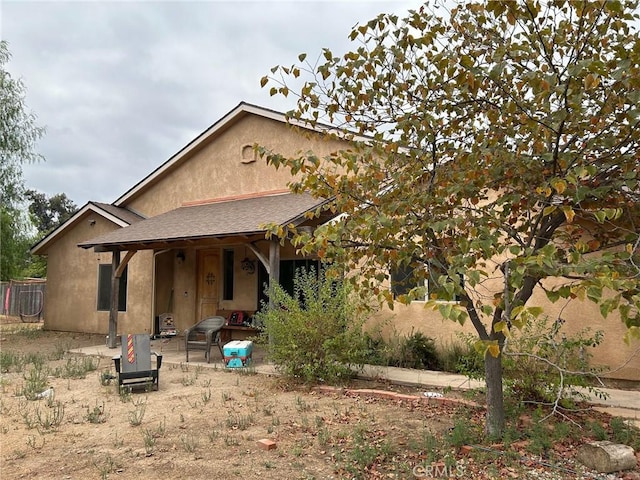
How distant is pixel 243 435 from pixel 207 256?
939 cm

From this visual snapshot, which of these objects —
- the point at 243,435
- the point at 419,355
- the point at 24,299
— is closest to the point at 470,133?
the point at 243,435

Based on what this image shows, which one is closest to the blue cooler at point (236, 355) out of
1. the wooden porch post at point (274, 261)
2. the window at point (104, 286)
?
the wooden porch post at point (274, 261)

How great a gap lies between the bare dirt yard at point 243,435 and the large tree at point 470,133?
77 cm

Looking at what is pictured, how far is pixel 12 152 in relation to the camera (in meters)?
14.6

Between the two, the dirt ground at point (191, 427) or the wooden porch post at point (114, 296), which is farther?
the wooden porch post at point (114, 296)

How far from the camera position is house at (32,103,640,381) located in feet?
38.5

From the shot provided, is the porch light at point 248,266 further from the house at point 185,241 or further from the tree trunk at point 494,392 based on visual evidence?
the tree trunk at point 494,392

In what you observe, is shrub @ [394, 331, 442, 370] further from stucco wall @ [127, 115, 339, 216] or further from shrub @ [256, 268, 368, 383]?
stucco wall @ [127, 115, 339, 216]

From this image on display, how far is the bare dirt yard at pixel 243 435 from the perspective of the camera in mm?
4070

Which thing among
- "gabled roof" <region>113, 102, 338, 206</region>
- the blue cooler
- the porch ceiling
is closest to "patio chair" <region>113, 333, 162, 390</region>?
the blue cooler

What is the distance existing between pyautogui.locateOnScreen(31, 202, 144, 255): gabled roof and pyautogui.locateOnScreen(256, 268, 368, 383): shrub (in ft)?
28.6

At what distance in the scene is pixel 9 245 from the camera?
602 inches

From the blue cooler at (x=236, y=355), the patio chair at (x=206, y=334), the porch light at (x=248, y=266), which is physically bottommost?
the blue cooler at (x=236, y=355)

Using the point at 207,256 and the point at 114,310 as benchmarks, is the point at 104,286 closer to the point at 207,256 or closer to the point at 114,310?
the point at 114,310
